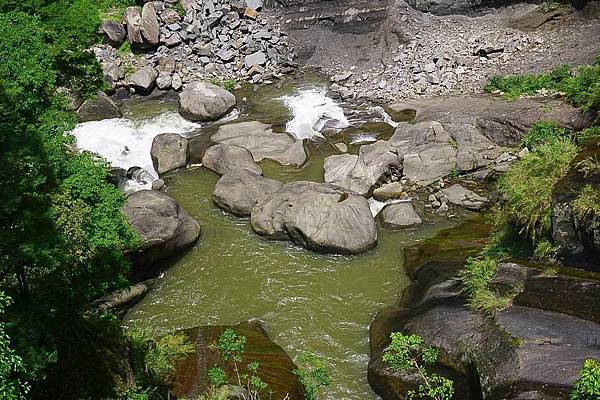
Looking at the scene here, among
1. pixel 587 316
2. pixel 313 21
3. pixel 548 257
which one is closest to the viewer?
pixel 587 316

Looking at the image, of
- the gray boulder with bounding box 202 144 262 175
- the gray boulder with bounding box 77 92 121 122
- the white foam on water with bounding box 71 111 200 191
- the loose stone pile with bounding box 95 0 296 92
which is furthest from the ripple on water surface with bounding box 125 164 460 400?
the loose stone pile with bounding box 95 0 296 92

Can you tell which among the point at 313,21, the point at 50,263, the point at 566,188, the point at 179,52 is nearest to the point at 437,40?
the point at 313,21

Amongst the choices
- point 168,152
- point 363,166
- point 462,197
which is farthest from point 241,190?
point 462,197

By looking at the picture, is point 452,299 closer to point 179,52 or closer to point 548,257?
point 548,257

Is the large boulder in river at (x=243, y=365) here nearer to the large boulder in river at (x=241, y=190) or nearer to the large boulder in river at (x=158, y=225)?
the large boulder in river at (x=158, y=225)

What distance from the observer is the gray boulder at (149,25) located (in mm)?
33938

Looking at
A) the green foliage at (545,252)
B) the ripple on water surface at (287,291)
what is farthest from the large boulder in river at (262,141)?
the green foliage at (545,252)

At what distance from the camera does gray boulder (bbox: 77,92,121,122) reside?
2753 centimetres

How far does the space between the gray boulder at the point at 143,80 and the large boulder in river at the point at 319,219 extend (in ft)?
46.4

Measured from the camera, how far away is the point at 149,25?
34.2 m

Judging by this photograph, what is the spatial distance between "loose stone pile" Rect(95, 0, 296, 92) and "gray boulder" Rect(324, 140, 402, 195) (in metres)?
11.2

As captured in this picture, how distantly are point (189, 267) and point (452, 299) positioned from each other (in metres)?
8.96

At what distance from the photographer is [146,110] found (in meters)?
29.2

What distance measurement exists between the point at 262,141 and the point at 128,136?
6679 millimetres
